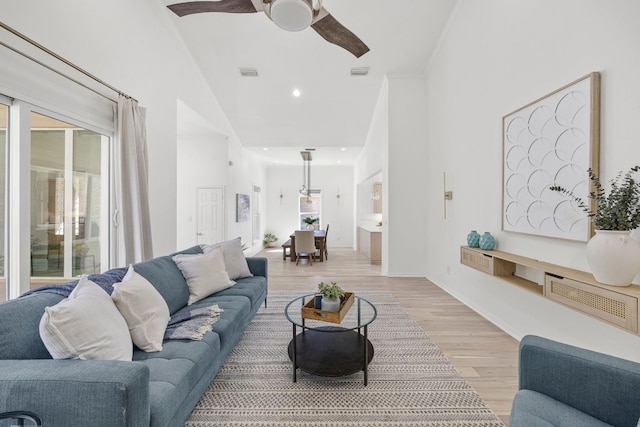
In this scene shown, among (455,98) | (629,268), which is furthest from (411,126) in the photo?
(629,268)

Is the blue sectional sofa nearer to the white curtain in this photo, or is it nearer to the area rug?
the area rug

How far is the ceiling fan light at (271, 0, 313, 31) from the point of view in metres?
1.91

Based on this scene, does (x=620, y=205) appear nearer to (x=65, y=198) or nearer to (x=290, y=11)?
(x=290, y=11)

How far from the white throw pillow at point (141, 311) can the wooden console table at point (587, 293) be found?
8.64ft

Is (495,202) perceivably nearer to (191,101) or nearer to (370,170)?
(370,170)

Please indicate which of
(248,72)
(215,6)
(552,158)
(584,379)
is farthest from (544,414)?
(248,72)

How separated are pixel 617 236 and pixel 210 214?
591 centimetres

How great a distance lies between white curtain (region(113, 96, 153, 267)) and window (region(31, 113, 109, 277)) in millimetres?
181

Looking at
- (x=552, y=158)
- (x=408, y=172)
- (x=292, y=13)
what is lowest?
(x=552, y=158)

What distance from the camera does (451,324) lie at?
122 inches

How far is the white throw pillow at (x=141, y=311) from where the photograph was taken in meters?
1.65

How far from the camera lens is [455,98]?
12.9 feet

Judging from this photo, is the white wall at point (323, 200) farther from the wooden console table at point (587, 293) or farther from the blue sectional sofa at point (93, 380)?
the blue sectional sofa at point (93, 380)

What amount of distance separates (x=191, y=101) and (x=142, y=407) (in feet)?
14.6
